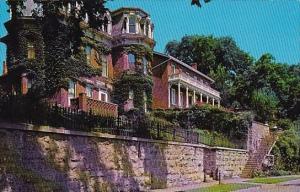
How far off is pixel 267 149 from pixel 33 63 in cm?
1795

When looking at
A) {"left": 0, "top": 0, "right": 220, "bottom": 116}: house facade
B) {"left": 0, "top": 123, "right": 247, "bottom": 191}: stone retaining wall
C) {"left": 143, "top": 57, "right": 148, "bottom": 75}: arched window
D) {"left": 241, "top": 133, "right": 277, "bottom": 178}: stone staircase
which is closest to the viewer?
{"left": 0, "top": 123, "right": 247, "bottom": 191}: stone retaining wall

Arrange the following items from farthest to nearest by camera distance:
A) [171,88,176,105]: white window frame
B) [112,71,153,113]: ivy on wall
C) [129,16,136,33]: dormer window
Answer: [171,88,176,105]: white window frame
[129,16,136,33]: dormer window
[112,71,153,113]: ivy on wall

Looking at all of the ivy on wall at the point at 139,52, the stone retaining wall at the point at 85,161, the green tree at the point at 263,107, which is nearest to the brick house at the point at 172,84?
the ivy on wall at the point at 139,52

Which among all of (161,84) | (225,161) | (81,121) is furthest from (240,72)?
(81,121)

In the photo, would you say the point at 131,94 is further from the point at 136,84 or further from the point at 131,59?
the point at 131,59

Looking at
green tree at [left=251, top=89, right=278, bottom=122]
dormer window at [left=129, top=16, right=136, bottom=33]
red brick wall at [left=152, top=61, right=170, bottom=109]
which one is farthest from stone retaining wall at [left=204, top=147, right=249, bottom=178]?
green tree at [left=251, top=89, right=278, bottom=122]

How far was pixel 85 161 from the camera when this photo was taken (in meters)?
15.9

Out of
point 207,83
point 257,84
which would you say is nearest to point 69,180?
point 207,83

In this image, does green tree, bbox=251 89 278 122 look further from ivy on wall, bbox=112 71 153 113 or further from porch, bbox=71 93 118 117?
porch, bbox=71 93 118 117

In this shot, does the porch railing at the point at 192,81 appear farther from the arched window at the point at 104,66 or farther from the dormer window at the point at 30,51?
the dormer window at the point at 30,51

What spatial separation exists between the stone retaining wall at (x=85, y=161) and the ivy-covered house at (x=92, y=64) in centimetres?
647

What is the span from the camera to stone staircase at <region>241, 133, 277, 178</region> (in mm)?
34750

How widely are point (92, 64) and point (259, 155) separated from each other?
45.8ft

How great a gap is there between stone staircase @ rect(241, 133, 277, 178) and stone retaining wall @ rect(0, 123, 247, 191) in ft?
36.1
